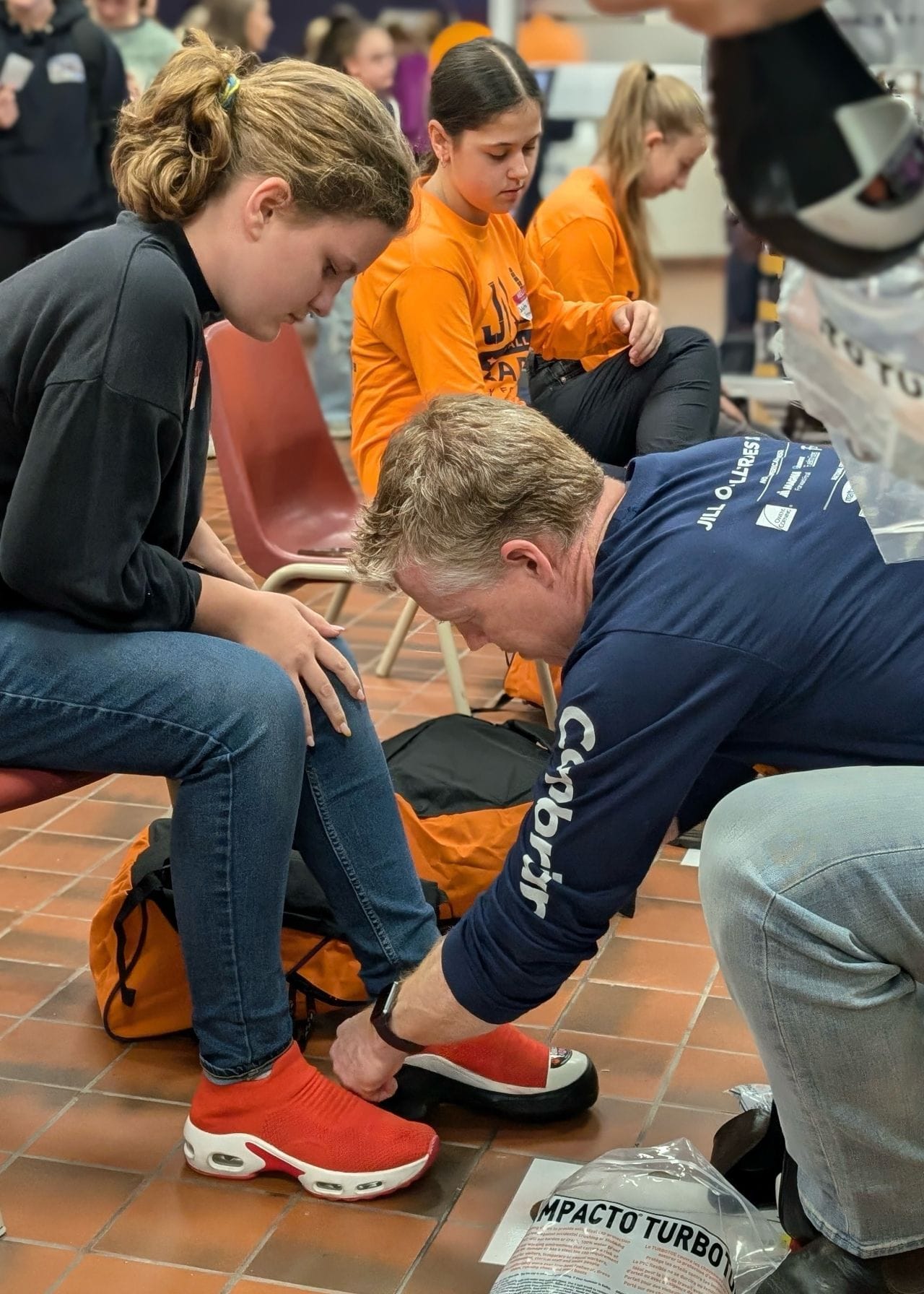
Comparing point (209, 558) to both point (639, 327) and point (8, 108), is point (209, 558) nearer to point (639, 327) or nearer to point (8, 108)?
point (639, 327)

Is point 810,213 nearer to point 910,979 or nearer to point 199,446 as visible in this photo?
point 910,979

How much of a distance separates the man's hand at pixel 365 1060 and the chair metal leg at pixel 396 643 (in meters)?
1.60

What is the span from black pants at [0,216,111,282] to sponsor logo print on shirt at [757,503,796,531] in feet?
13.7

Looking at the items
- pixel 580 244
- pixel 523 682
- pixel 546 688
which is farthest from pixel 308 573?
pixel 580 244

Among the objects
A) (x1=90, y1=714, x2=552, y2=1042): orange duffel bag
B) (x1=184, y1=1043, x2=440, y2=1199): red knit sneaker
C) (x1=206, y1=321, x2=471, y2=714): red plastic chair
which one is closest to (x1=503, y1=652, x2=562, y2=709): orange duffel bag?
(x1=206, y1=321, x2=471, y2=714): red plastic chair

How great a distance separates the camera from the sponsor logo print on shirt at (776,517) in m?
1.46

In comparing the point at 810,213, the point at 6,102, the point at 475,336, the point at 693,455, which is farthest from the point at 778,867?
the point at 6,102

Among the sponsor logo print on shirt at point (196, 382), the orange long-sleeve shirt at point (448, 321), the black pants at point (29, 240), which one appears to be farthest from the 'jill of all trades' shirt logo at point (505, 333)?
the black pants at point (29, 240)

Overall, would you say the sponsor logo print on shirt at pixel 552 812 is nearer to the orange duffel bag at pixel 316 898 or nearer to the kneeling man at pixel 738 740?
the kneeling man at pixel 738 740

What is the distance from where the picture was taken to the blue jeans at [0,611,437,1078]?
1.65m

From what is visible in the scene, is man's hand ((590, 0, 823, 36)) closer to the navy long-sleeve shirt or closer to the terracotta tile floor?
the navy long-sleeve shirt

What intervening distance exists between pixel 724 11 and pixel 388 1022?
1.19 meters

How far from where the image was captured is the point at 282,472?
10.6 ft

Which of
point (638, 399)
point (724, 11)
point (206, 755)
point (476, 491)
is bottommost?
point (638, 399)
